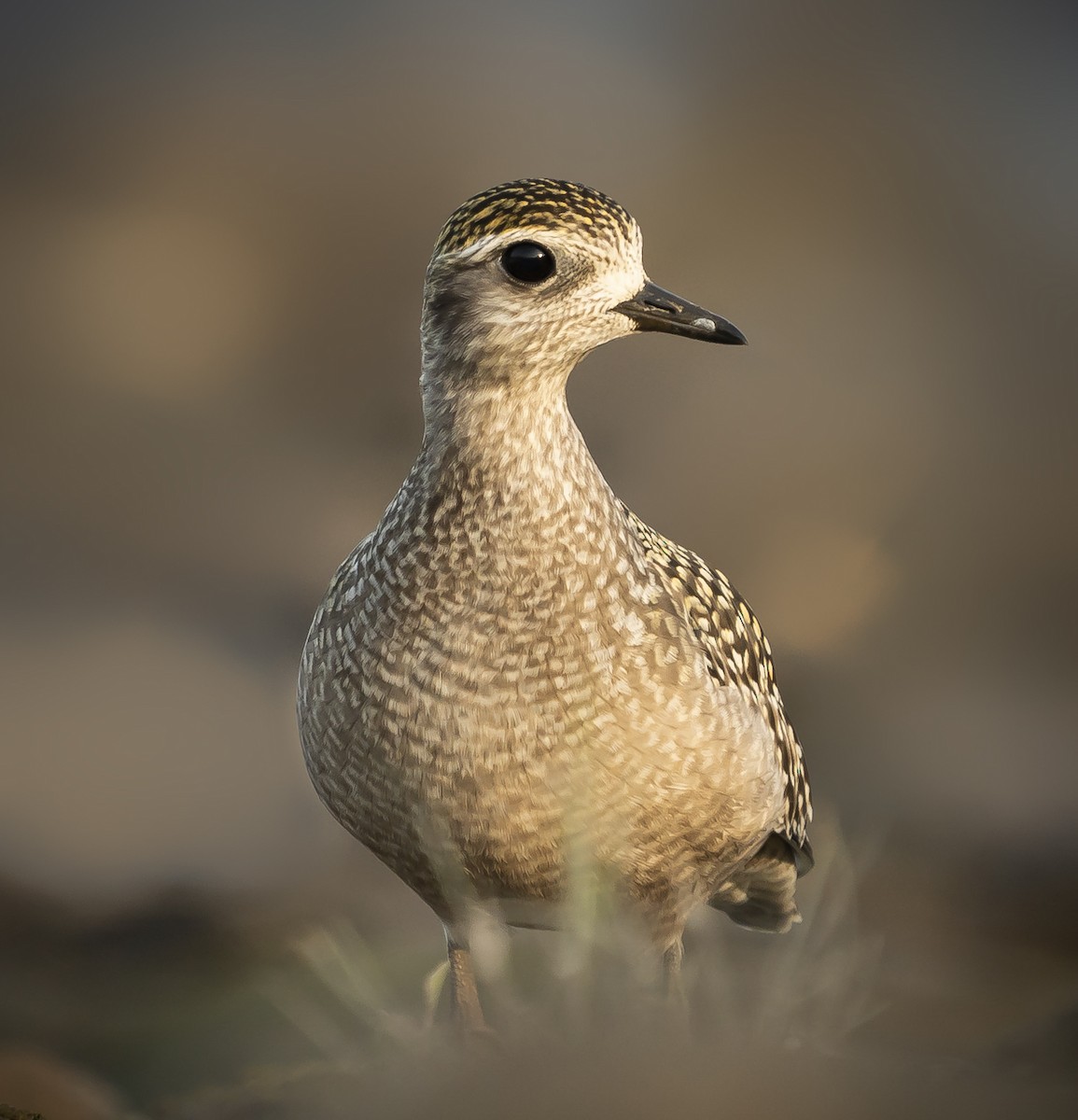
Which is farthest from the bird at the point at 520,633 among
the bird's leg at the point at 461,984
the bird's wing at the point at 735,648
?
the bird's leg at the point at 461,984

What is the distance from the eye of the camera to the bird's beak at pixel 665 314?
7.35 ft

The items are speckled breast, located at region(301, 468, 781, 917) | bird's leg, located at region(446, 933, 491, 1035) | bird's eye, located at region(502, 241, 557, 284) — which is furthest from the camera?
bird's leg, located at region(446, 933, 491, 1035)

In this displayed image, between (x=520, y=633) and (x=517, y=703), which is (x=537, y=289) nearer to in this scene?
(x=520, y=633)

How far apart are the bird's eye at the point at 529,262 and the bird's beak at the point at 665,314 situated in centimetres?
13

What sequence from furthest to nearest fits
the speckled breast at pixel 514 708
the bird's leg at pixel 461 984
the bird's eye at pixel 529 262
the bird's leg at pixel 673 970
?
1. the bird's leg at pixel 461 984
2. the speckled breast at pixel 514 708
3. the bird's eye at pixel 529 262
4. the bird's leg at pixel 673 970

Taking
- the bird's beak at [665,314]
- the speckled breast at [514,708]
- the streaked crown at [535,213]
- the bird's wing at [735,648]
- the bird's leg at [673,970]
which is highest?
the streaked crown at [535,213]

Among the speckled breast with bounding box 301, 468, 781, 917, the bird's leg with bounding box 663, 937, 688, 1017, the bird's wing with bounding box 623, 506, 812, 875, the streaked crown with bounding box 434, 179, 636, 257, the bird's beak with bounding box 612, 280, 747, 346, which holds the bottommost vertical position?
the bird's leg with bounding box 663, 937, 688, 1017

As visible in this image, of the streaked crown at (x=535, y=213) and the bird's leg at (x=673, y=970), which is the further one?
the streaked crown at (x=535, y=213)

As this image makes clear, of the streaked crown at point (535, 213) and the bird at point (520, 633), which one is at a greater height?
the streaked crown at point (535, 213)

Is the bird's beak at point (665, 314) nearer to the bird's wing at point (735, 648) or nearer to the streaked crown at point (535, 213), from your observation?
the streaked crown at point (535, 213)

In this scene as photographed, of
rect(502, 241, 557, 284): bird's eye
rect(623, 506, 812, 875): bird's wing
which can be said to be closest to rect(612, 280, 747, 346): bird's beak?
rect(502, 241, 557, 284): bird's eye

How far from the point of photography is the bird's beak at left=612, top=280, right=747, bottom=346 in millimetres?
2240

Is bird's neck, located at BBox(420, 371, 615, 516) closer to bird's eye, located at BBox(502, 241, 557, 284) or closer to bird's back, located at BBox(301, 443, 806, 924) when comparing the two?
bird's back, located at BBox(301, 443, 806, 924)

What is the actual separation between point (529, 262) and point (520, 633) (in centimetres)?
58
